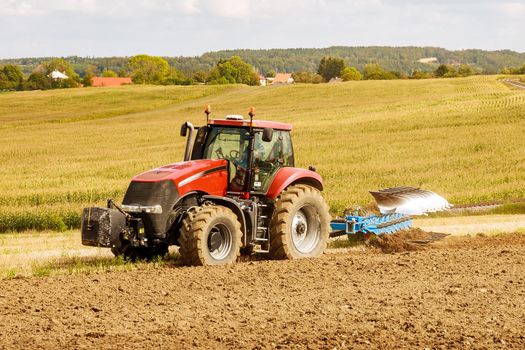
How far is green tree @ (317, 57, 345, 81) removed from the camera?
561ft

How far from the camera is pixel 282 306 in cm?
943

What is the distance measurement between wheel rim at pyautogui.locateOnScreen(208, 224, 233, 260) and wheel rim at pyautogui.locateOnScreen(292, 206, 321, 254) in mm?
1352

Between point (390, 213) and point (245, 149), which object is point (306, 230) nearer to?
point (245, 149)

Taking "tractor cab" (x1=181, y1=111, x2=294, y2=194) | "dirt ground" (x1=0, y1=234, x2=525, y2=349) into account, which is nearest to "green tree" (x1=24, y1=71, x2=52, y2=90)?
"tractor cab" (x1=181, y1=111, x2=294, y2=194)

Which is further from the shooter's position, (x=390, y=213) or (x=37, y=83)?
(x=37, y=83)

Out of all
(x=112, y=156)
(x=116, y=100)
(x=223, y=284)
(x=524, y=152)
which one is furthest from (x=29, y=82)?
(x=223, y=284)

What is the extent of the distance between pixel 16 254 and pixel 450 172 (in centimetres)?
1878

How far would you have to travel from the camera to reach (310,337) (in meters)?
7.89

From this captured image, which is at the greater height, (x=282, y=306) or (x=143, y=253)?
(x=282, y=306)

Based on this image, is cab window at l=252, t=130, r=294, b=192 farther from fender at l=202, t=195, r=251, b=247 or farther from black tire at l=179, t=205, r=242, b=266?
black tire at l=179, t=205, r=242, b=266

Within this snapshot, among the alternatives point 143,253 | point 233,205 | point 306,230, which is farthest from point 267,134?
point 143,253

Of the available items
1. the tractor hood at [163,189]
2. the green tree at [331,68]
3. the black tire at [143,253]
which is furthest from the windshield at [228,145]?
the green tree at [331,68]

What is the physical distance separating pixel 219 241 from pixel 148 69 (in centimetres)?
14941

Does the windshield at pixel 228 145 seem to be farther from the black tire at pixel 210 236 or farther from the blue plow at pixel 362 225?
the blue plow at pixel 362 225
